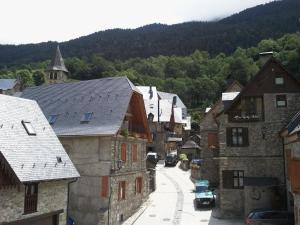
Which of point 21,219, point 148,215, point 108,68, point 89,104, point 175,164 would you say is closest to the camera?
point 21,219

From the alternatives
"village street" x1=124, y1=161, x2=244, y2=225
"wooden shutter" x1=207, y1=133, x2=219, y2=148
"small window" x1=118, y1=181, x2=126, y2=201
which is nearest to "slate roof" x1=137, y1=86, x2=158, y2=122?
"village street" x1=124, y1=161, x2=244, y2=225

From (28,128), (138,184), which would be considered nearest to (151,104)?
(138,184)

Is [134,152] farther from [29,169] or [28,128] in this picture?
[29,169]

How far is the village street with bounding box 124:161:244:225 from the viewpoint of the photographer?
28094 mm

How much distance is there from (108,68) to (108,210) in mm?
116169

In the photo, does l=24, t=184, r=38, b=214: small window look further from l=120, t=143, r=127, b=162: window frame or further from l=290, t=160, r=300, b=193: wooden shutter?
l=290, t=160, r=300, b=193: wooden shutter

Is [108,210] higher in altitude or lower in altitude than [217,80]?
lower

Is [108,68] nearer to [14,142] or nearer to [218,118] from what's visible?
[218,118]

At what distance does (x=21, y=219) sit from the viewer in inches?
710

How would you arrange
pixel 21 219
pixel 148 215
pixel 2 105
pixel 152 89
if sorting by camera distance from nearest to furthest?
pixel 21 219 < pixel 2 105 < pixel 148 215 < pixel 152 89

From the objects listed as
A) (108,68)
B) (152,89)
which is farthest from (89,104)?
(108,68)

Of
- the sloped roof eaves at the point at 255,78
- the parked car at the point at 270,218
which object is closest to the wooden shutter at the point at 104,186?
the parked car at the point at 270,218

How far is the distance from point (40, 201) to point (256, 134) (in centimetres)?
1694

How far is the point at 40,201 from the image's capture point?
19547 millimetres
